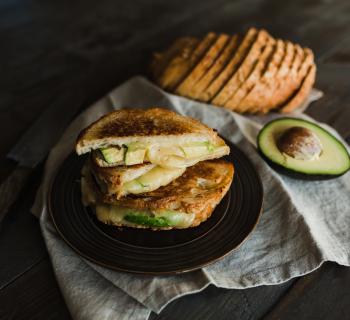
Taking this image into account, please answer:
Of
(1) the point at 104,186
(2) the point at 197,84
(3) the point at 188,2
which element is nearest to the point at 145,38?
(3) the point at 188,2

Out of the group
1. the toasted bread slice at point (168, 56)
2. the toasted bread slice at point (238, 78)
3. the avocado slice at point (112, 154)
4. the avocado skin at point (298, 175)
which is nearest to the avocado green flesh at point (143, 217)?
the avocado slice at point (112, 154)

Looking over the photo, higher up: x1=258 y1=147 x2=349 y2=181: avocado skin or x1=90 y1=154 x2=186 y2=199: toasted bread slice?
x1=90 y1=154 x2=186 y2=199: toasted bread slice

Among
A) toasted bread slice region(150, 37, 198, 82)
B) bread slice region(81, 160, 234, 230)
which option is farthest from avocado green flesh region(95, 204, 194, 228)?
toasted bread slice region(150, 37, 198, 82)

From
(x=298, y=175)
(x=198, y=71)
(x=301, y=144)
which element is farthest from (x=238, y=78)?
(x=298, y=175)

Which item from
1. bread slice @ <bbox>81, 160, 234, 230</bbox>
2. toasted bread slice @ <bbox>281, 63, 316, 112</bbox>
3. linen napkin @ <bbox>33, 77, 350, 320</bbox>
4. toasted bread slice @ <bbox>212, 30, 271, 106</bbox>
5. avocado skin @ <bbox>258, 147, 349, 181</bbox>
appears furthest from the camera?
toasted bread slice @ <bbox>281, 63, 316, 112</bbox>

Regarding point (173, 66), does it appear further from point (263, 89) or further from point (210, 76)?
point (263, 89)

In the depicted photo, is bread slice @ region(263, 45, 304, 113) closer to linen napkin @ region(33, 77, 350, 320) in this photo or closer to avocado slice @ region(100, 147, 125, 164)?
linen napkin @ region(33, 77, 350, 320)

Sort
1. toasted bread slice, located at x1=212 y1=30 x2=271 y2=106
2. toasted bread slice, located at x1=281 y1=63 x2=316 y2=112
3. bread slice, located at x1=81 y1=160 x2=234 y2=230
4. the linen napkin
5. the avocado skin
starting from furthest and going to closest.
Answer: toasted bread slice, located at x1=281 y1=63 x2=316 y2=112
toasted bread slice, located at x1=212 y1=30 x2=271 y2=106
the avocado skin
bread slice, located at x1=81 y1=160 x2=234 y2=230
the linen napkin

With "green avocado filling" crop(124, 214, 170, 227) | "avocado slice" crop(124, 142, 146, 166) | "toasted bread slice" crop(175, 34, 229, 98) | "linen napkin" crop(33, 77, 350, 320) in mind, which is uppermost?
"avocado slice" crop(124, 142, 146, 166)
